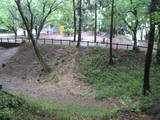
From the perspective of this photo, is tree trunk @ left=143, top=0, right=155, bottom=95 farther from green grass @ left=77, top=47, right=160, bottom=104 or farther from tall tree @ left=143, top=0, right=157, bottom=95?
green grass @ left=77, top=47, right=160, bottom=104

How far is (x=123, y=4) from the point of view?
1622 cm

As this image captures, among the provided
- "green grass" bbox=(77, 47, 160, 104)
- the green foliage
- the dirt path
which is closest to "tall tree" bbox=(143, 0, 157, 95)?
"green grass" bbox=(77, 47, 160, 104)

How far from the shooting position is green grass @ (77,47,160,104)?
11.2 metres

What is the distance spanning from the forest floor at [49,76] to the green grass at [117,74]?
60 centimetres

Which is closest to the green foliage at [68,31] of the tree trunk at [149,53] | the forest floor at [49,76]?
the forest floor at [49,76]

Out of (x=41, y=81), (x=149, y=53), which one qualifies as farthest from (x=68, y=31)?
(x=149, y=53)

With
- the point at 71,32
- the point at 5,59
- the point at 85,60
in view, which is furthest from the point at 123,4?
the point at 71,32

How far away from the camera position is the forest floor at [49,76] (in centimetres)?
1197

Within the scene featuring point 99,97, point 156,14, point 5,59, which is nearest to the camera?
point 156,14

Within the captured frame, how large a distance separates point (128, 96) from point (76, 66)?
24.0 ft

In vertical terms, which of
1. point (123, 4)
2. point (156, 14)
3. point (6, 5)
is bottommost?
point (156, 14)

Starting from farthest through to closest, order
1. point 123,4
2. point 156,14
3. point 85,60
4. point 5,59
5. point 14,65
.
Result: point 5,59 < point 14,65 < point 85,60 < point 123,4 < point 156,14

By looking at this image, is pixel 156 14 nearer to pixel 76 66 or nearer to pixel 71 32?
pixel 76 66

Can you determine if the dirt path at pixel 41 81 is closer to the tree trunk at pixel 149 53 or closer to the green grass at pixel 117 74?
the green grass at pixel 117 74
